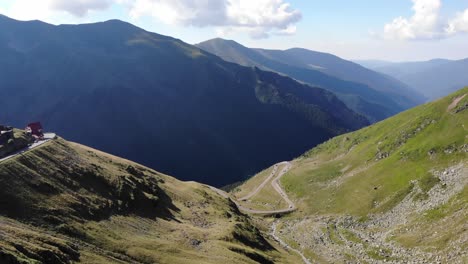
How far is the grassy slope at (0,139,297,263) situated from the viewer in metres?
59.4

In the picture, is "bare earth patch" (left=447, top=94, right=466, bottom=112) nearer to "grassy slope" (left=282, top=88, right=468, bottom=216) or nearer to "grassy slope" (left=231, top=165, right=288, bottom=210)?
"grassy slope" (left=282, top=88, right=468, bottom=216)

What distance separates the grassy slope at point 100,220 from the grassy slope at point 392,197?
23.4 m

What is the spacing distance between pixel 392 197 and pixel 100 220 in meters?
90.5

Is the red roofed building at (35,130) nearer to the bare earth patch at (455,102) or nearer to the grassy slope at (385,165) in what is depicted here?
the grassy slope at (385,165)

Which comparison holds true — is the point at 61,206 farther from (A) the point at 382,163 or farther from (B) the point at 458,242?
(A) the point at 382,163

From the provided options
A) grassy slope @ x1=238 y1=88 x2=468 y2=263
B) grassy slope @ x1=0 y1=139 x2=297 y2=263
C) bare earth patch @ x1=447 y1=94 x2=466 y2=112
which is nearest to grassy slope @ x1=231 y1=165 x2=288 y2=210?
grassy slope @ x1=238 y1=88 x2=468 y2=263

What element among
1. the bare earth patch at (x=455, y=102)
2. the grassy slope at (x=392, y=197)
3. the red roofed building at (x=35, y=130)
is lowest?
the grassy slope at (x=392, y=197)

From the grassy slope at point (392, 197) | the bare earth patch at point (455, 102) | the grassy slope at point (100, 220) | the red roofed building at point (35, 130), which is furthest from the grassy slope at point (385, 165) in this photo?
the red roofed building at point (35, 130)

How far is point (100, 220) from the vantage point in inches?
2992

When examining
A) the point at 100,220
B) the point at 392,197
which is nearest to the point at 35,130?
the point at 100,220

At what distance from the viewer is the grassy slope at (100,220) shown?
59438 millimetres

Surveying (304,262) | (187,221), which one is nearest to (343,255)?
(304,262)

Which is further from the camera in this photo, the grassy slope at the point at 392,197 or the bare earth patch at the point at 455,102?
the bare earth patch at the point at 455,102

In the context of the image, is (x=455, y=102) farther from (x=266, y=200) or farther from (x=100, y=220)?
(x=100, y=220)
